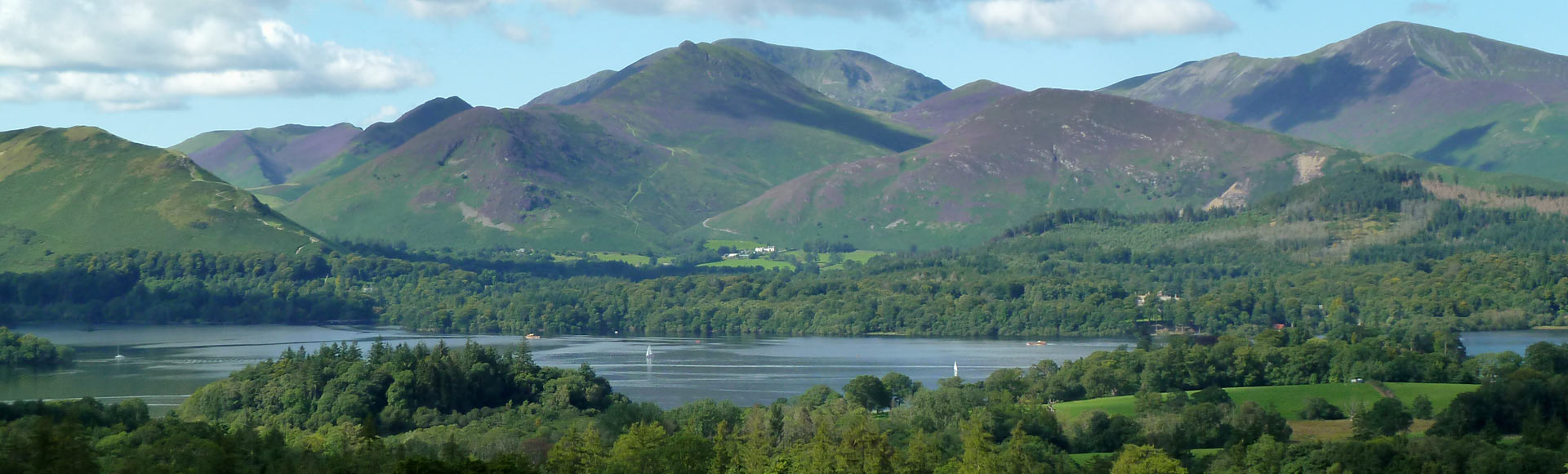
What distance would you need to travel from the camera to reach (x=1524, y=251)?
18350cm

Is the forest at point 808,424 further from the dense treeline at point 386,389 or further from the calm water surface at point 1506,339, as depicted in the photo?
the calm water surface at point 1506,339

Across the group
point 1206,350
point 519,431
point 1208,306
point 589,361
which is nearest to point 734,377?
point 589,361

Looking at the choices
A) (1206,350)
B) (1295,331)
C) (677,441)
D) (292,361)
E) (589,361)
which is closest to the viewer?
(677,441)

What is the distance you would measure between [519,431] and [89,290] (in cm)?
12206

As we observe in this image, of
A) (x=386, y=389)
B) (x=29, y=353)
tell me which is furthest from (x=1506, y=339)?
(x=29, y=353)

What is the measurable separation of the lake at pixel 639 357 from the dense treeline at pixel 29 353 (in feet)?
6.01

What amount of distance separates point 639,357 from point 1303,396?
5935 cm

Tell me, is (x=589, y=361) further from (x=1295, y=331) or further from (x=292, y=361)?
(x=1295, y=331)

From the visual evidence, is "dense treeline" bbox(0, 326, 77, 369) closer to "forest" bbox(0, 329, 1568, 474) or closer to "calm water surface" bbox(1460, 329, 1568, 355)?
"forest" bbox(0, 329, 1568, 474)

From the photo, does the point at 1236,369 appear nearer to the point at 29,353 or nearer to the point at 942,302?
the point at 942,302

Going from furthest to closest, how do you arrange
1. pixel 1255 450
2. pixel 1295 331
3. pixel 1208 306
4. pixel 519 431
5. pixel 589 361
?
pixel 1208 306 < pixel 589 361 < pixel 1295 331 < pixel 519 431 < pixel 1255 450

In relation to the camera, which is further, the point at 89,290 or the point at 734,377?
the point at 89,290

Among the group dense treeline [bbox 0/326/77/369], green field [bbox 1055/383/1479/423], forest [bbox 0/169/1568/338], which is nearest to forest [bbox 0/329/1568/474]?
green field [bbox 1055/383/1479/423]

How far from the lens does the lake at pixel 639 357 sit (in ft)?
356
